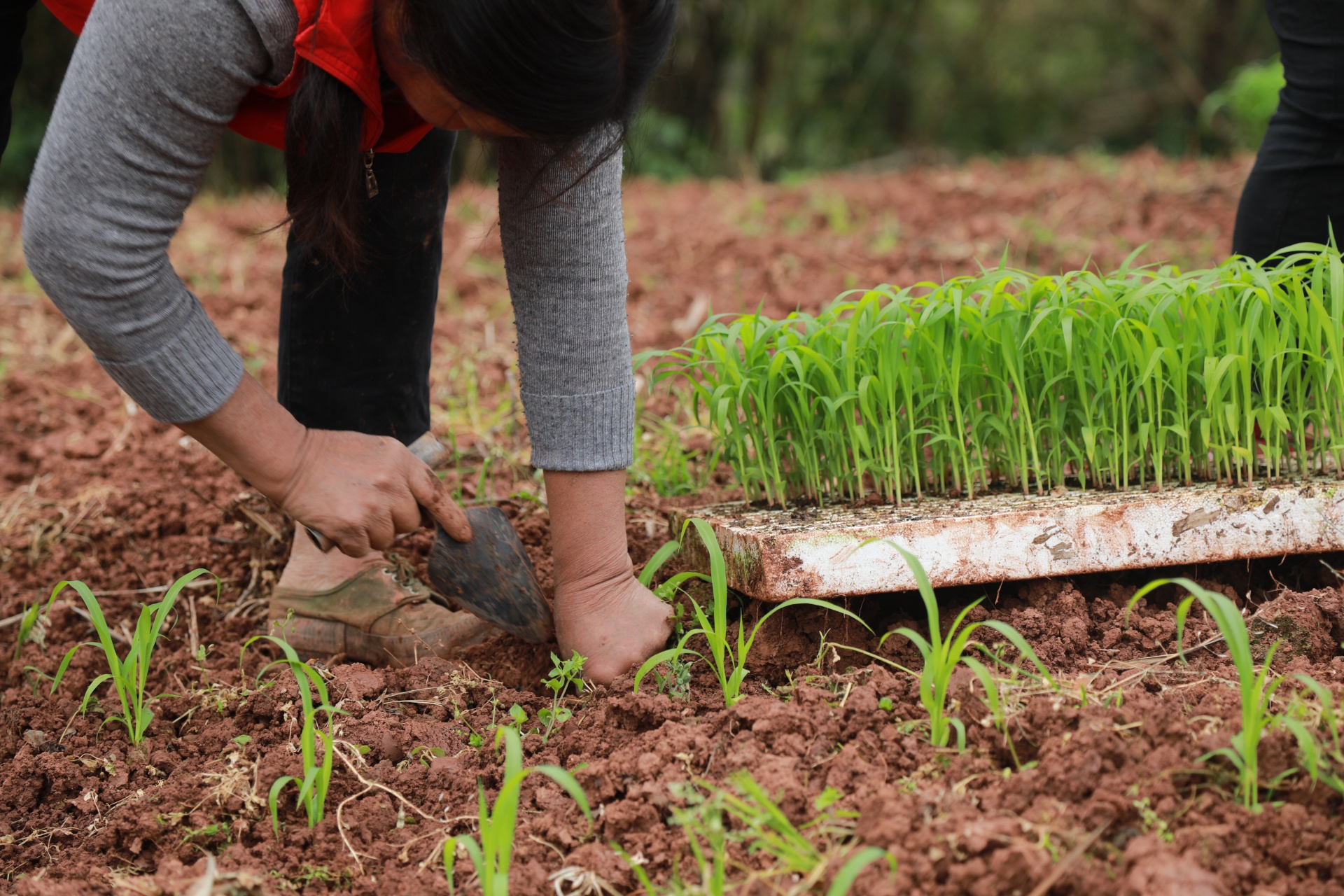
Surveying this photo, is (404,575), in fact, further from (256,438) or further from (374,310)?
(256,438)

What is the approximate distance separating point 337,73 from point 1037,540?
4.16 ft

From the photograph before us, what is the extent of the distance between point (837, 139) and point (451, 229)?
8.38 meters

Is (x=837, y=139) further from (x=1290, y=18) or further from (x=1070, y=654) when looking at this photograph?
(x=1070, y=654)

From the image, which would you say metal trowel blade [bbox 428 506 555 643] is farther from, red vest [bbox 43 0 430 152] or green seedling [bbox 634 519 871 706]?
red vest [bbox 43 0 430 152]

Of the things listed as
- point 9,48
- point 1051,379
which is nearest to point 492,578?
point 1051,379

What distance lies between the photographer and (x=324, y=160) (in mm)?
1403

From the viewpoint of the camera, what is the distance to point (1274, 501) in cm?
171

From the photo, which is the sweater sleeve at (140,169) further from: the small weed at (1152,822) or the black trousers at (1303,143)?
the black trousers at (1303,143)

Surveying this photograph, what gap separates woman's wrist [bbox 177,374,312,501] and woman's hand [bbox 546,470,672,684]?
0.44 meters

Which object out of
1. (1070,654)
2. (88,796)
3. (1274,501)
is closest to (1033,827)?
(1070,654)

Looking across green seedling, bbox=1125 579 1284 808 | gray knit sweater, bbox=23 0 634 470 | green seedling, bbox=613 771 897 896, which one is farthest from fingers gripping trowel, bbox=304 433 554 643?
green seedling, bbox=1125 579 1284 808

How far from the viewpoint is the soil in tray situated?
114cm

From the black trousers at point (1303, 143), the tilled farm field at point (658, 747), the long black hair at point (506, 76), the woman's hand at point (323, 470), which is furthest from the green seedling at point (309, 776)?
the black trousers at point (1303, 143)

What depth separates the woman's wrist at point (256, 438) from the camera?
56.7 inches
